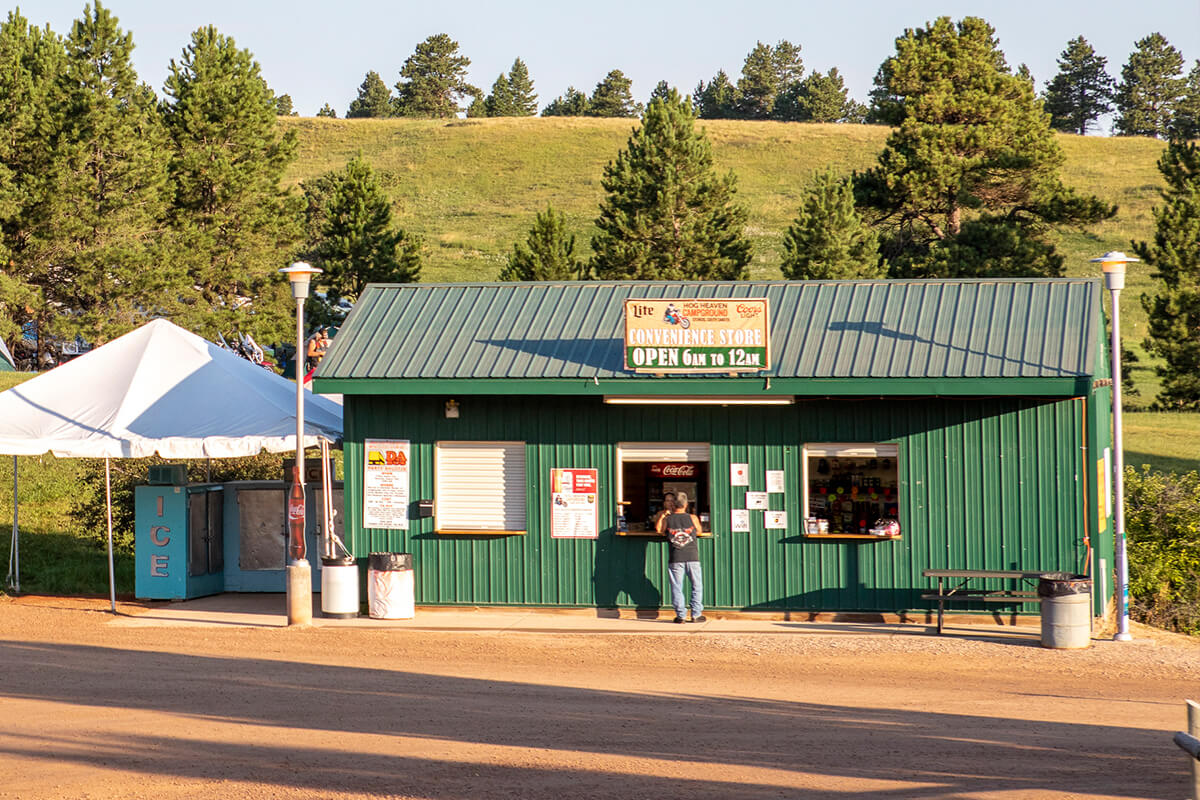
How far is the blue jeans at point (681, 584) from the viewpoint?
16891 millimetres

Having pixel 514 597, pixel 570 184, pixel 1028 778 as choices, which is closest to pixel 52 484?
pixel 514 597

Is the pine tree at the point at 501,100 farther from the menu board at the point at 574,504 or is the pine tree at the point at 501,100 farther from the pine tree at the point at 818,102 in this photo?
the menu board at the point at 574,504

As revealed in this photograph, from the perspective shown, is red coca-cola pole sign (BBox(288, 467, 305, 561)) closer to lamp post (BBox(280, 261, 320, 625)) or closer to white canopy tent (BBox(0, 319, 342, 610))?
lamp post (BBox(280, 261, 320, 625))

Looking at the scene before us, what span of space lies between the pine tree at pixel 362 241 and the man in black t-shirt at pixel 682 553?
A: 104 feet

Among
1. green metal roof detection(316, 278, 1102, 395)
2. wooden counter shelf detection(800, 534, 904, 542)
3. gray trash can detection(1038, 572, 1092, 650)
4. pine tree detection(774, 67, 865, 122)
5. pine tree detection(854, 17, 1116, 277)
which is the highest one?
pine tree detection(774, 67, 865, 122)

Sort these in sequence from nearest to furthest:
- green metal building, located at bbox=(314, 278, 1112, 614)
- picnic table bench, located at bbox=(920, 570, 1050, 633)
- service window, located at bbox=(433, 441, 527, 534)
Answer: picnic table bench, located at bbox=(920, 570, 1050, 633)
green metal building, located at bbox=(314, 278, 1112, 614)
service window, located at bbox=(433, 441, 527, 534)

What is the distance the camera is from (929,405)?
16.8m

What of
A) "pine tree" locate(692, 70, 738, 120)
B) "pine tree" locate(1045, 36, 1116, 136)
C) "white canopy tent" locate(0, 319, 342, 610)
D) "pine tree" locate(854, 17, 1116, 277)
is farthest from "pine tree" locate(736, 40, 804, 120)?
"white canopy tent" locate(0, 319, 342, 610)

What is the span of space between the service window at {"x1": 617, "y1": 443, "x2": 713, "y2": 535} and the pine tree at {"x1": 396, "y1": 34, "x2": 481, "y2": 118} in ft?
397

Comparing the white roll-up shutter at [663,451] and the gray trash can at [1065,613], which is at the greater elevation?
the white roll-up shutter at [663,451]

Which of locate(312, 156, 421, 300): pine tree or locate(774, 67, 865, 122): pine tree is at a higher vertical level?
locate(774, 67, 865, 122): pine tree

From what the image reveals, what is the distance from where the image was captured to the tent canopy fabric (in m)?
18.2

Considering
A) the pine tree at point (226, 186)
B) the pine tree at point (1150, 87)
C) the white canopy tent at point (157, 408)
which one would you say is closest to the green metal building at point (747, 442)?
the white canopy tent at point (157, 408)

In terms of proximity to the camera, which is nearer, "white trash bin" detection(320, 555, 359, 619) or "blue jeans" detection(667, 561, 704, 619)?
"blue jeans" detection(667, 561, 704, 619)
